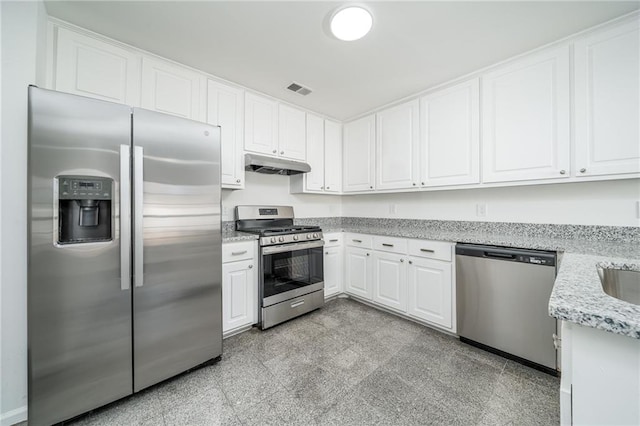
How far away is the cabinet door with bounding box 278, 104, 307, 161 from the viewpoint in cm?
287

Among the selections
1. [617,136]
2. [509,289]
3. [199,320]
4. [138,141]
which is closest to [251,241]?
[199,320]

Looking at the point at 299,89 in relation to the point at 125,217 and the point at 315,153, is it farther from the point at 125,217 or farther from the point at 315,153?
the point at 125,217

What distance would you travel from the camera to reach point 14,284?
4.58 ft

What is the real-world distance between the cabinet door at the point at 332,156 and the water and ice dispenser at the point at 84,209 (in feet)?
7.61

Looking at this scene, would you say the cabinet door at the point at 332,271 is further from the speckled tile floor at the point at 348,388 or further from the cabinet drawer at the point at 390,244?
the speckled tile floor at the point at 348,388

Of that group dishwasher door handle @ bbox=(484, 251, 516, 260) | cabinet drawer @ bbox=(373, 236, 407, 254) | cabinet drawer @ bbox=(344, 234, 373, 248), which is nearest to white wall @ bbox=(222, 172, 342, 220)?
cabinet drawer @ bbox=(344, 234, 373, 248)

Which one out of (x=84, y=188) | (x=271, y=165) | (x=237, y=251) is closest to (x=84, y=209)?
(x=84, y=188)

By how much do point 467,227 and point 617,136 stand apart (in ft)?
4.13

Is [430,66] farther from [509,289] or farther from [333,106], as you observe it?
[509,289]

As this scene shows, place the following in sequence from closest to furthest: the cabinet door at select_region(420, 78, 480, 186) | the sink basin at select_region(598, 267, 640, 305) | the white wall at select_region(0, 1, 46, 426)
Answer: the sink basin at select_region(598, 267, 640, 305)
the white wall at select_region(0, 1, 46, 426)
the cabinet door at select_region(420, 78, 480, 186)

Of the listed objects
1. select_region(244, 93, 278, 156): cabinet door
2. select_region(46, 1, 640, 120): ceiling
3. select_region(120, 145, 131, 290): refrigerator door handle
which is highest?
select_region(46, 1, 640, 120): ceiling

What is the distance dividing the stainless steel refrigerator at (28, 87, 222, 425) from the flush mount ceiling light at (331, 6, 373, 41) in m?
1.14

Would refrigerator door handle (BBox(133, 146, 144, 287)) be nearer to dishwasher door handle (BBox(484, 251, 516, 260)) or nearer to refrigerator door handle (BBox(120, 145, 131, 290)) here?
refrigerator door handle (BBox(120, 145, 131, 290))

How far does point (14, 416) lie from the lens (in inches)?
54.4
